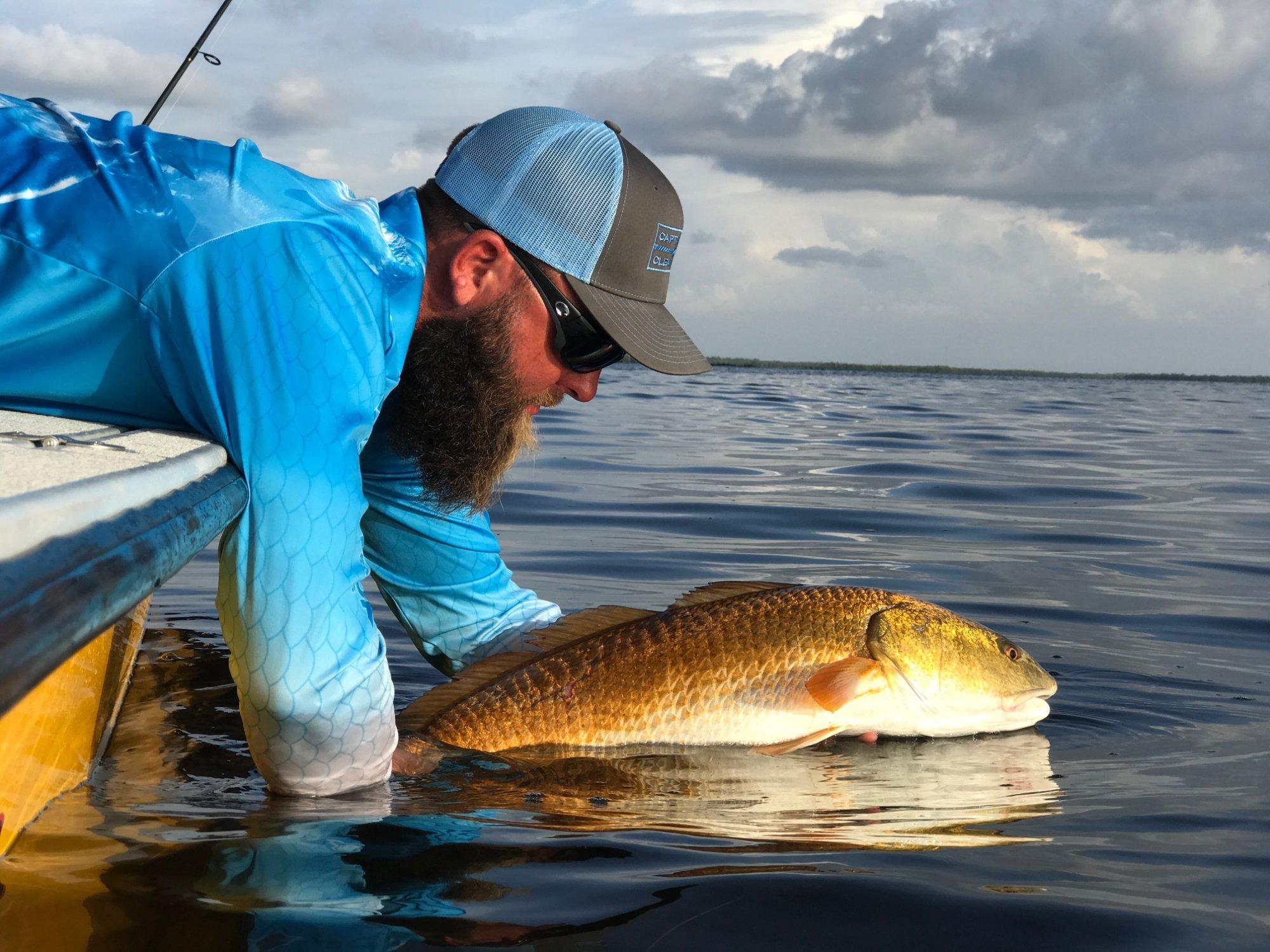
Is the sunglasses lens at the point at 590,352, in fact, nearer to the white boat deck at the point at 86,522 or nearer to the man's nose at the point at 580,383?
the man's nose at the point at 580,383

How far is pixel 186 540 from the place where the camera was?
6.86 feet

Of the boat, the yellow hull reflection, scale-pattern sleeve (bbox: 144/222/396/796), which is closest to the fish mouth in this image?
scale-pattern sleeve (bbox: 144/222/396/796)

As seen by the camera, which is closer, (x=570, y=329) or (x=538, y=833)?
(x=538, y=833)

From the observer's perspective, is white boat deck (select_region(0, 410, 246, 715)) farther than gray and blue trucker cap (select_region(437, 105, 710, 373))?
No

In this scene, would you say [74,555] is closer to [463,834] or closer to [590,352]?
[463,834]

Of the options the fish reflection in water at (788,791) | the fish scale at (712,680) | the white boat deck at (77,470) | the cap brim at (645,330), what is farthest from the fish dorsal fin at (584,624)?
the white boat deck at (77,470)

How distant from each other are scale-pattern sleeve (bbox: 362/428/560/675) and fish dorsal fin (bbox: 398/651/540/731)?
54 cm

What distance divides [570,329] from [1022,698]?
1.76m

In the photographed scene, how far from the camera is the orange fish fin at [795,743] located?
3.51m

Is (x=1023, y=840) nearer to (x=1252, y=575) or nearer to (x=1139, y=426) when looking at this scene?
(x=1252, y=575)

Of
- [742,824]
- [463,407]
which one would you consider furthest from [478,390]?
[742,824]

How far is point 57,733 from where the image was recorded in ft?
8.36

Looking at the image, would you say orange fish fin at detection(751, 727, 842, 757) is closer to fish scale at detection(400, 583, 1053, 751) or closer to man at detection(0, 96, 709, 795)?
fish scale at detection(400, 583, 1053, 751)

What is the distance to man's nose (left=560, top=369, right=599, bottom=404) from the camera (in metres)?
3.52
